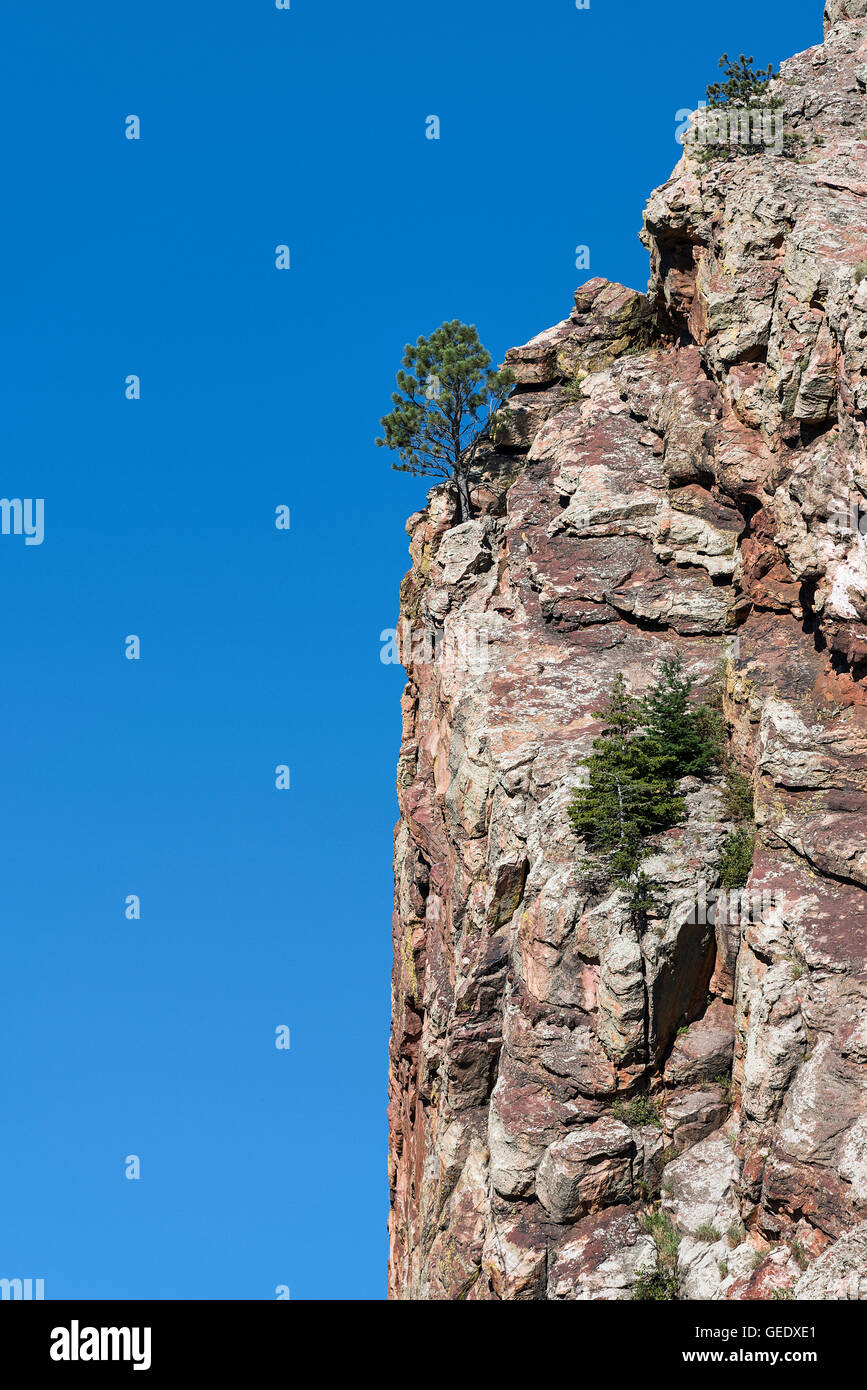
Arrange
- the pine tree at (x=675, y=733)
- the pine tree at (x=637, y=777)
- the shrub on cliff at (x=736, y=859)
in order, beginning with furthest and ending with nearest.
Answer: the pine tree at (x=675, y=733) → the pine tree at (x=637, y=777) → the shrub on cliff at (x=736, y=859)

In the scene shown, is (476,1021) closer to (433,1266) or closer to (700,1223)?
(433,1266)

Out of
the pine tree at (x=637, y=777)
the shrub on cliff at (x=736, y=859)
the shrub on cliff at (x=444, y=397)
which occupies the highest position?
the shrub on cliff at (x=444, y=397)

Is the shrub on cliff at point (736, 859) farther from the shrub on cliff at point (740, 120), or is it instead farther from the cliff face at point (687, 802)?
the shrub on cliff at point (740, 120)

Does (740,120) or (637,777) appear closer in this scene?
(637,777)

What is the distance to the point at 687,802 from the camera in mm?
40031

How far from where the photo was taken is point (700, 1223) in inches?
1344

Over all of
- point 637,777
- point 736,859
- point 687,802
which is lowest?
point 736,859

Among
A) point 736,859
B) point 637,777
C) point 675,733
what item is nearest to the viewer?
point 736,859

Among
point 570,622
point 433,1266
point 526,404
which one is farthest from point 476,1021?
point 526,404

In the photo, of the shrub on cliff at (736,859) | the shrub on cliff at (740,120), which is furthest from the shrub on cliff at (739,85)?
the shrub on cliff at (736,859)

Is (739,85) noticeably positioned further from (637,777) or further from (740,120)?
(637,777)

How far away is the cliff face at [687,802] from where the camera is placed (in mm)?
33562

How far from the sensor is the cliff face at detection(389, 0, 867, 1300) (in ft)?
110

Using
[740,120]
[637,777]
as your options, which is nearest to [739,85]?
[740,120]
